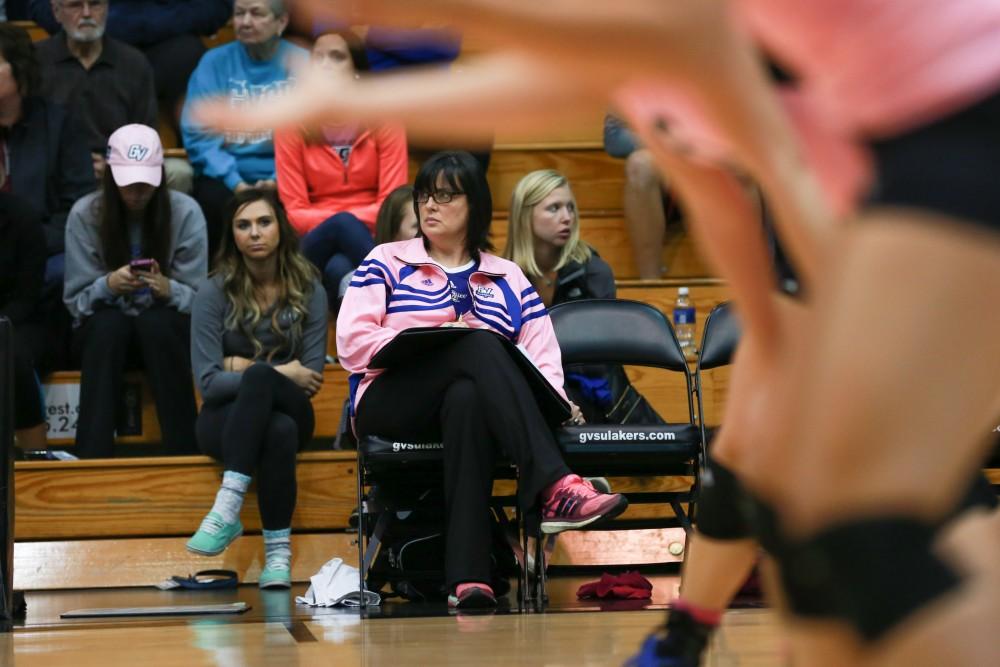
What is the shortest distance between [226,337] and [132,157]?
1.02 meters

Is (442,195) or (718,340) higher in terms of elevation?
(442,195)

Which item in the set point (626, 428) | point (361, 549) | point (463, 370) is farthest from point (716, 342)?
point (361, 549)

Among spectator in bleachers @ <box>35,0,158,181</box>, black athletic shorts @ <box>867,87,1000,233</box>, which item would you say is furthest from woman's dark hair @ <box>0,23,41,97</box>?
black athletic shorts @ <box>867,87,1000,233</box>

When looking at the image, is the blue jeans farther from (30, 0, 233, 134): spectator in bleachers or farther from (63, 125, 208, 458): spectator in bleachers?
(30, 0, 233, 134): spectator in bleachers

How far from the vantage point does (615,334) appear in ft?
17.5

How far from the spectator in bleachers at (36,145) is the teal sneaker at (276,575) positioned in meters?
2.10

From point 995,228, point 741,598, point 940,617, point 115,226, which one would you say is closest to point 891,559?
point 940,617

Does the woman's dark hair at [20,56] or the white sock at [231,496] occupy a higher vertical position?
the woman's dark hair at [20,56]

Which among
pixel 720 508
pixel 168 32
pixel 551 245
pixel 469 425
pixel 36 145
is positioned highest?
pixel 168 32

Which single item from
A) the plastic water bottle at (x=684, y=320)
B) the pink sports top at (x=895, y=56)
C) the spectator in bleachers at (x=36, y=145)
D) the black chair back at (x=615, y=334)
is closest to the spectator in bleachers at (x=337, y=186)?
the spectator in bleachers at (x=36, y=145)

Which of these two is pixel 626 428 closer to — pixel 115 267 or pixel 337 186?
pixel 337 186

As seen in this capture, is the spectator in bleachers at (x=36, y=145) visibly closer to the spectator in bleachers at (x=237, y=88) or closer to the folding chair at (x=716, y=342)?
the spectator in bleachers at (x=237, y=88)

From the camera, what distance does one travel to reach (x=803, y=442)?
1342 millimetres

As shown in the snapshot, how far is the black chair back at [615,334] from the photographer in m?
5.30
